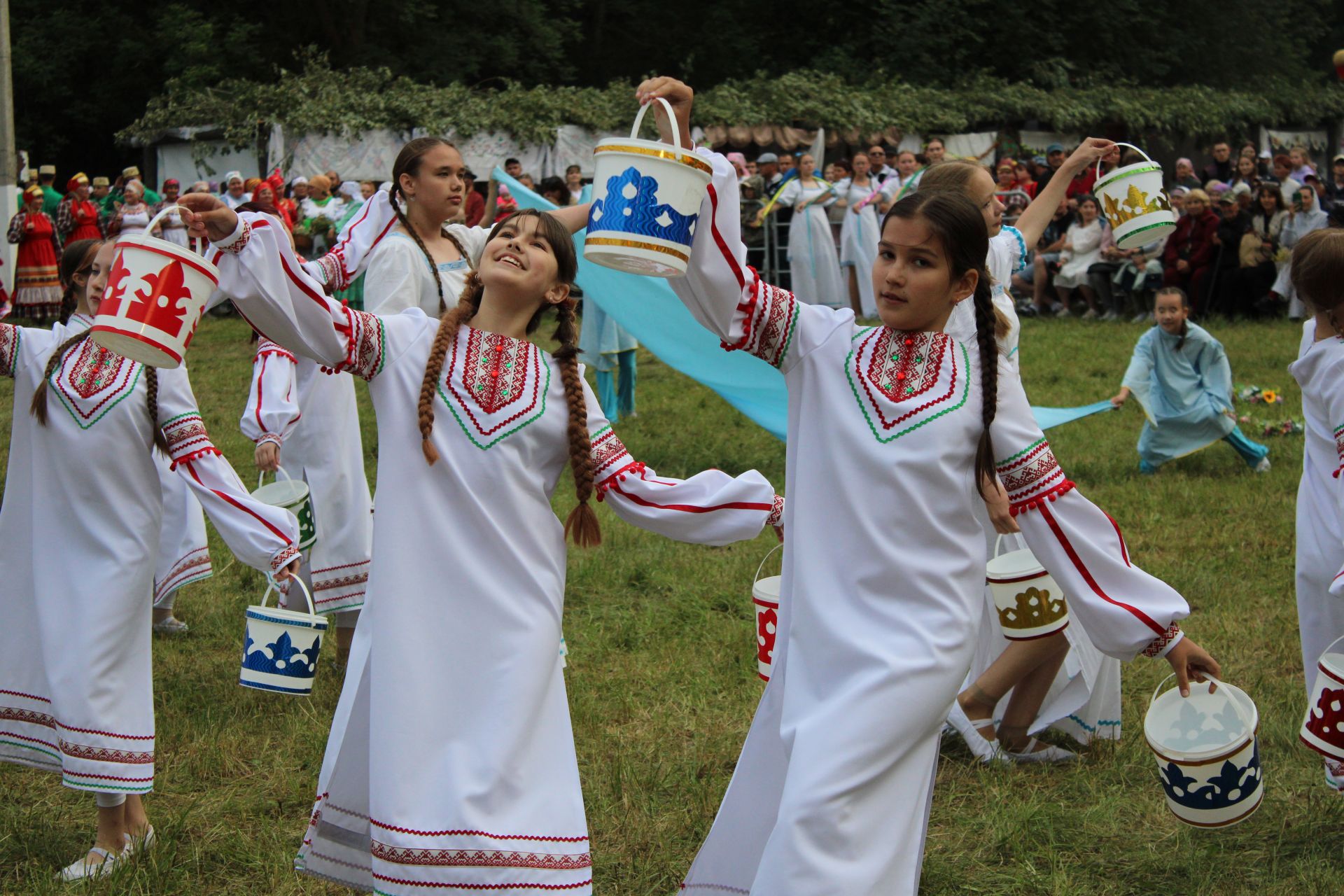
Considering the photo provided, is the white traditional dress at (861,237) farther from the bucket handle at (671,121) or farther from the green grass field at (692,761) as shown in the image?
the bucket handle at (671,121)

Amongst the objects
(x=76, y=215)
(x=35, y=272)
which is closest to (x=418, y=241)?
(x=76, y=215)

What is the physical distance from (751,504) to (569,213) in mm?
846

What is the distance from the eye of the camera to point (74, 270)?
4.11m

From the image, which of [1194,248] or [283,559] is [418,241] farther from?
[1194,248]

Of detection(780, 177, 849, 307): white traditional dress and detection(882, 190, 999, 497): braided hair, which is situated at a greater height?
detection(882, 190, 999, 497): braided hair

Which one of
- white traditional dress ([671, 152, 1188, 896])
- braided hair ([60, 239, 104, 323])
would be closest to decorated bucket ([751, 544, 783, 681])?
white traditional dress ([671, 152, 1188, 896])

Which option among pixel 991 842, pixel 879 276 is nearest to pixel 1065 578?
pixel 879 276

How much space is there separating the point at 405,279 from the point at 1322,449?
285 centimetres

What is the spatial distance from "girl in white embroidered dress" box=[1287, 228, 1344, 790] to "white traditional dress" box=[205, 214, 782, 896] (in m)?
1.76

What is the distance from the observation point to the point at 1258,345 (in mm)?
12773

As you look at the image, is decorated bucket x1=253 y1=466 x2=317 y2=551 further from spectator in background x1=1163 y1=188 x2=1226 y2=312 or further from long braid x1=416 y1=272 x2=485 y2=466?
spectator in background x1=1163 y1=188 x2=1226 y2=312

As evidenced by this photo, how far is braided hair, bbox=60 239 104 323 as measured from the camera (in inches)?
159

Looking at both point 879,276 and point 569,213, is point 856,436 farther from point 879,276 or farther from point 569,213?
point 569,213

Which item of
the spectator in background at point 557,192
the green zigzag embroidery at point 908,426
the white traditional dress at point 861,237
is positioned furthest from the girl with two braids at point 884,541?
the white traditional dress at point 861,237
